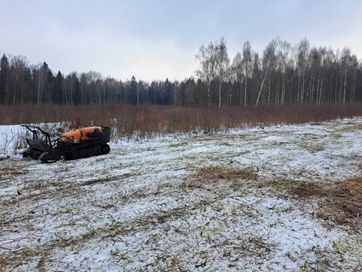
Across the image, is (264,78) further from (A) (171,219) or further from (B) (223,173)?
(A) (171,219)

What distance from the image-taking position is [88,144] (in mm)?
7211

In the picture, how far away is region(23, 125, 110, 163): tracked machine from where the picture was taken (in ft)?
22.3

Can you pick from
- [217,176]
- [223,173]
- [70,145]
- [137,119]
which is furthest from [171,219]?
[137,119]

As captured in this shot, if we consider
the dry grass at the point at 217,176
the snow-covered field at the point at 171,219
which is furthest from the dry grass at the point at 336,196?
the dry grass at the point at 217,176

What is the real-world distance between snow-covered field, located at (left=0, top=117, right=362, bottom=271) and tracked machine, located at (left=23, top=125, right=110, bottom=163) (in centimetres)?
83

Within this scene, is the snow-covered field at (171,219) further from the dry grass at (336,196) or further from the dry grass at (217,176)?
the dry grass at (336,196)

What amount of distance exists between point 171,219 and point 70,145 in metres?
4.58

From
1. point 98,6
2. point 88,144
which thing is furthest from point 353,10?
point 88,144

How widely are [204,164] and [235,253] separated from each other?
11.3ft

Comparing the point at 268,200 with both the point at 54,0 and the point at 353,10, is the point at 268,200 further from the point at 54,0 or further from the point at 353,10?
the point at 353,10

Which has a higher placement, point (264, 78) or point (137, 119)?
point (264, 78)

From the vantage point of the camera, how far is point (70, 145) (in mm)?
6914

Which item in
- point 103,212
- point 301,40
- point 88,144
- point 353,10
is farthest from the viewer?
point 301,40

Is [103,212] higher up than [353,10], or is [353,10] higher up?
[353,10]
